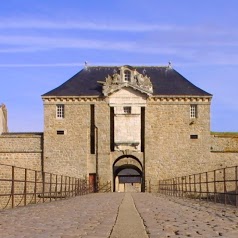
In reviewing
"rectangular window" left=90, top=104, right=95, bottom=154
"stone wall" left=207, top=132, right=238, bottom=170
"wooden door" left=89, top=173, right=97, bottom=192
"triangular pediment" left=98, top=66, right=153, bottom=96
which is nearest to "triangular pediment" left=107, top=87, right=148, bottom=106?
"triangular pediment" left=98, top=66, right=153, bottom=96

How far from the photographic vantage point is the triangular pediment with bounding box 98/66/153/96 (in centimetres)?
4038

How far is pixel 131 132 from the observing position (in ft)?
133

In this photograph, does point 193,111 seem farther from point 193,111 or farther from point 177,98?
point 177,98

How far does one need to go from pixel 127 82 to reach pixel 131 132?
12.0 ft

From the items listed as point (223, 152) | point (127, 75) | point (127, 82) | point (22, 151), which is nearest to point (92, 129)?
point (127, 82)

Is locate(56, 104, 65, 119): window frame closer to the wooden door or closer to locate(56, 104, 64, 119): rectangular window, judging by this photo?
locate(56, 104, 64, 119): rectangular window

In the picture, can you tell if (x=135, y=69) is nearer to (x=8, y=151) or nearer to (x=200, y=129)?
(x=200, y=129)

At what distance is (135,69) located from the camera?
41.2m

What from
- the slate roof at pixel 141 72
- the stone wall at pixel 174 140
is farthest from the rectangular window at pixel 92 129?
the stone wall at pixel 174 140

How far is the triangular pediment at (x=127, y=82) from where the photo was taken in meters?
40.4

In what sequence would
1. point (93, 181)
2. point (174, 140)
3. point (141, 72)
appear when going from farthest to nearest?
point (141, 72) < point (174, 140) < point (93, 181)

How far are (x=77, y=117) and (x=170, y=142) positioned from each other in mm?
7067

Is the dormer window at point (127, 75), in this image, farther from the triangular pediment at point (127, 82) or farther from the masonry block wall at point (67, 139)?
the masonry block wall at point (67, 139)

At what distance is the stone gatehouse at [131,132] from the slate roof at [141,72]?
84mm
